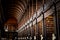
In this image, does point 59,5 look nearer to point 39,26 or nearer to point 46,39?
point 46,39

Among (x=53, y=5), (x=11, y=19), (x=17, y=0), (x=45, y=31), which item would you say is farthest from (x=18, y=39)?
(x=11, y=19)

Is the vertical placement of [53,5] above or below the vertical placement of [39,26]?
above

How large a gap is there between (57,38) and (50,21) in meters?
1.80

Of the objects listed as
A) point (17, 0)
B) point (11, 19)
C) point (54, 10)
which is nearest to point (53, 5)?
point (54, 10)

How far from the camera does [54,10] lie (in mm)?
6168

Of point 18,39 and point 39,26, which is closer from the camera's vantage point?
point 39,26

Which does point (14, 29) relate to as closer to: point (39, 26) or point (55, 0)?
point (39, 26)

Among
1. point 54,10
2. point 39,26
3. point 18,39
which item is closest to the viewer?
point 54,10

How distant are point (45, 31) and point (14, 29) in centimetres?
2670

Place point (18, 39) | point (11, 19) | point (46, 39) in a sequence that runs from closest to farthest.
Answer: point (46, 39)
point (18, 39)
point (11, 19)

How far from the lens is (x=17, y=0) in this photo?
17.6m

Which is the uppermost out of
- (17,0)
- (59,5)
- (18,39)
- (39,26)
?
(17,0)

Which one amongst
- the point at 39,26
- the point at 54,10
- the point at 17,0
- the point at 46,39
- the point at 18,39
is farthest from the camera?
the point at 17,0

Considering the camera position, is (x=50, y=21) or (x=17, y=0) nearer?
(x=50, y=21)
